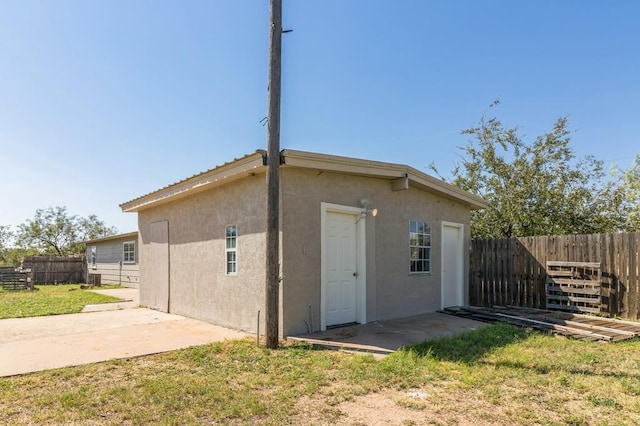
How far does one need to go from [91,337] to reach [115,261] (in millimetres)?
16390

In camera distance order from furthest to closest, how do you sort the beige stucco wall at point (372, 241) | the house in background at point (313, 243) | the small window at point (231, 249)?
the small window at point (231, 249) < the house in background at point (313, 243) < the beige stucco wall at point (372, 241)

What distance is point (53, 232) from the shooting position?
1585 inches

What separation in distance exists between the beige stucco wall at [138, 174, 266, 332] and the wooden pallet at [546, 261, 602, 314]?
7.59m

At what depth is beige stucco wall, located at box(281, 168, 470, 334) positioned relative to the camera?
692 cm

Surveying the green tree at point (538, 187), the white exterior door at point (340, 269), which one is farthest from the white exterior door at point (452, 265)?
the green tree at point (538, 187)

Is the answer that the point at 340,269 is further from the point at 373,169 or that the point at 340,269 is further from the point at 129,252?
the point at 129,252

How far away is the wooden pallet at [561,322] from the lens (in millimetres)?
6987

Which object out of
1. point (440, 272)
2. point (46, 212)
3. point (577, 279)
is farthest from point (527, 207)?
point (46, 212)

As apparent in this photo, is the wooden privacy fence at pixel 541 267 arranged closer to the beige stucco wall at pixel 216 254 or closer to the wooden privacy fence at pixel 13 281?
the beige stucco wall at pixel 216 254

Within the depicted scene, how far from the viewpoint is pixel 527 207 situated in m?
15.8

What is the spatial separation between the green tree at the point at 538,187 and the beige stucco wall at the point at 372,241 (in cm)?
603

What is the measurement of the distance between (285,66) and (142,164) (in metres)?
11.3

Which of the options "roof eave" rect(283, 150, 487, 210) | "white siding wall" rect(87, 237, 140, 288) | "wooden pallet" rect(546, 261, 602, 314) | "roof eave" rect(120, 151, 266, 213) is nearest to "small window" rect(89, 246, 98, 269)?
"white siding wall" rect(87, 237, 140, 288)

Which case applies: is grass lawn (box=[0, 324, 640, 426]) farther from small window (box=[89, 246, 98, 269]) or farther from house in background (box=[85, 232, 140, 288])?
small window (box=[89, 246, 98, 269])
